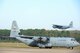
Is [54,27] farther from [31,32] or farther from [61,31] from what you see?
[31,32]

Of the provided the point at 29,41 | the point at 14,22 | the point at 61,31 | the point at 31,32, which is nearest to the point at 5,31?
the point at 31,32

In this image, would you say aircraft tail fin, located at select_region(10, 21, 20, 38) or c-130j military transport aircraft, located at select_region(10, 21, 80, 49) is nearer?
c-130j military transport aircraft, located at select_region(10, 21, 80, 49)

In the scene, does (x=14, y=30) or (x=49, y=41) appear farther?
(x=14, y=30)

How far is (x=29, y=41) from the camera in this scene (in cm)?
4569

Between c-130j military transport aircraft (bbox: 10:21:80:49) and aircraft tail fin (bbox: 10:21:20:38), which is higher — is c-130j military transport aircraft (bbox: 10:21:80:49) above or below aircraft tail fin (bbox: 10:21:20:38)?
below

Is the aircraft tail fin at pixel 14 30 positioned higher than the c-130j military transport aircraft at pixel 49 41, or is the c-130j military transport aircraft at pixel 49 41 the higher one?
the aircraft tail fin at pixel 14 30

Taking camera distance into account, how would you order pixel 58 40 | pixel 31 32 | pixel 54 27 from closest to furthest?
pixel 58 40, pixel 54 27, pixel 31 32

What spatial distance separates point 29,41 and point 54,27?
24465 millimetres

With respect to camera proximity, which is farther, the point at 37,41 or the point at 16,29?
the point at 16,29

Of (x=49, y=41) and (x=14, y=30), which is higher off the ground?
(x=14, y=30)

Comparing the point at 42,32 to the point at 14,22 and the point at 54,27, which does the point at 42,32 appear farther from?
the point at 14,22

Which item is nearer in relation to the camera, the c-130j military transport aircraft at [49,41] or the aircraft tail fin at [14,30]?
the c-130j military transport aircraft at [49,41]

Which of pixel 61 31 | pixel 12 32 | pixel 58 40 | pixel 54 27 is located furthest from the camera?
pixel 61 31

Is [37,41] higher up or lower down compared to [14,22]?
lower down
